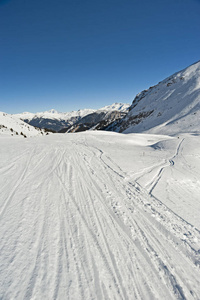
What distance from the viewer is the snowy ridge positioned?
35188mm

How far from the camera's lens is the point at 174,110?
45812mm

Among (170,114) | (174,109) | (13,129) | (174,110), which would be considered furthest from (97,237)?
(174,109)

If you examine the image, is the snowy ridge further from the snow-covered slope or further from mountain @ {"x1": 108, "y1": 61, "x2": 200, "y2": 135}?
the snow-covered slope

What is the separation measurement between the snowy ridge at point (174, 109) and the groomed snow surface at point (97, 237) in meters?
30.4

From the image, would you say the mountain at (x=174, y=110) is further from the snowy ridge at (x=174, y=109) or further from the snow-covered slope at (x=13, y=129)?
the snow-covered slope at (x=13, y=129)

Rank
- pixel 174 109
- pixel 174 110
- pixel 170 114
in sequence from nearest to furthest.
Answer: pixel 170 114, pixel 174 110, pixel 174 109

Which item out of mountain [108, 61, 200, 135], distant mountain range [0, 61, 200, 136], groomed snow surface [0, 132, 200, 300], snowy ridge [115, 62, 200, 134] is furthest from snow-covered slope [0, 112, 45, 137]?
snowy ridge [115, 62, 200, 134]

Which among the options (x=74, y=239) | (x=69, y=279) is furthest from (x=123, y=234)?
Answer: (x=69, y=279)

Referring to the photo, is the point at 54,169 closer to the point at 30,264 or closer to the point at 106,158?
the point at 106,158

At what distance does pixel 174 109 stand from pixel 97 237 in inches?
2032

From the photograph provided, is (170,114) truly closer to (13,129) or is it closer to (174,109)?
(174,109)

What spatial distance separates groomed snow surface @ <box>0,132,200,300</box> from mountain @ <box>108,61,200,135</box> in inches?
1198

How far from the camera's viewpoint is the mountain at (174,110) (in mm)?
35178

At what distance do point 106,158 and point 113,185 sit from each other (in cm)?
392
